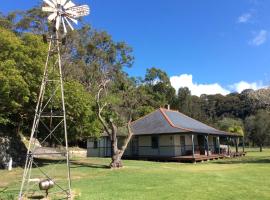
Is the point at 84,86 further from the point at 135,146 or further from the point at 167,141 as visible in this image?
the point at 167,141

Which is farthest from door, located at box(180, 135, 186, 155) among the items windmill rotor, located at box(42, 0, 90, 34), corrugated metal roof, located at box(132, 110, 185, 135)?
windmill rotor, located at box(42, 0, 90, 34)

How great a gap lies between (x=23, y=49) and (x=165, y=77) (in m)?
49.6

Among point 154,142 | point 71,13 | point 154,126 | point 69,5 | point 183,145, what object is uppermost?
point 69,5

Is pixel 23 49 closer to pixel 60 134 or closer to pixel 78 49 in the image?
pixel 60 134

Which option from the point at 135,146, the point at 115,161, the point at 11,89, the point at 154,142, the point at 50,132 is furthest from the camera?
the point at 135,146

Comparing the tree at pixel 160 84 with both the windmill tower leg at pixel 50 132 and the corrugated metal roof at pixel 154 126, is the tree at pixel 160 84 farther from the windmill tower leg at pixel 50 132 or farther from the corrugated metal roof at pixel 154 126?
the windmill tower leg at pixel 50 132

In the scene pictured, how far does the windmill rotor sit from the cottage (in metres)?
21.8

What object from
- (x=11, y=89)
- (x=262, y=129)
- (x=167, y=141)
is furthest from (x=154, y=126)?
(x=262, y=129)

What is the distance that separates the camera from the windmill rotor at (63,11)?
491 inches

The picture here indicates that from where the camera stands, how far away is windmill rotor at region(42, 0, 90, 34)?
12469 millimetres

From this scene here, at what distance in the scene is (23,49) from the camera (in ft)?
81.0

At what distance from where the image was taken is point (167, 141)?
36.2 m

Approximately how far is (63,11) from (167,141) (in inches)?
989

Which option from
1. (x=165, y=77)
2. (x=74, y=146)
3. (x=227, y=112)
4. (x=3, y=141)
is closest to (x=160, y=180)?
(x=3, y=141)
